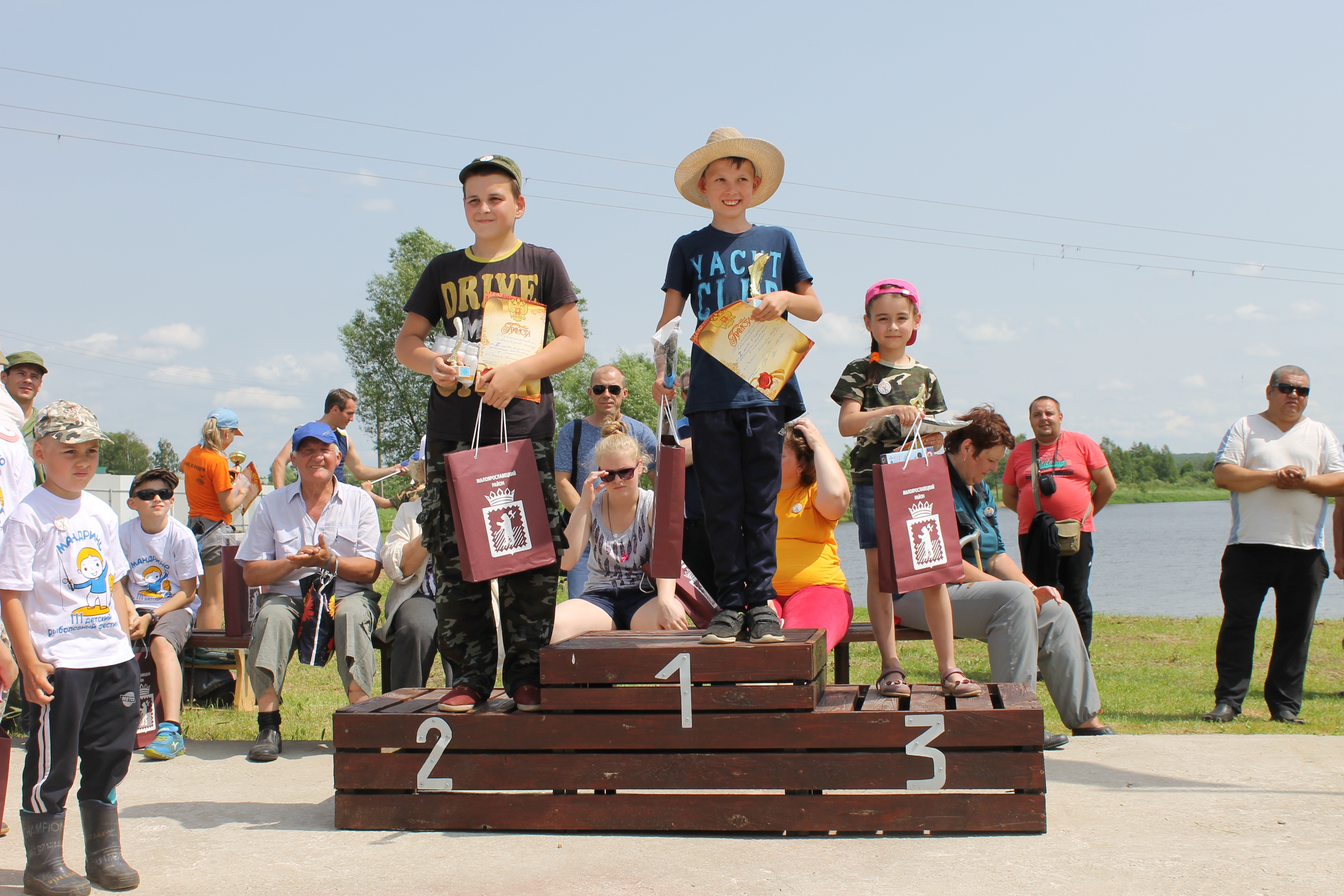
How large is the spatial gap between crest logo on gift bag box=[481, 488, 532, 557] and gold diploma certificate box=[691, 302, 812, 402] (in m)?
0.91

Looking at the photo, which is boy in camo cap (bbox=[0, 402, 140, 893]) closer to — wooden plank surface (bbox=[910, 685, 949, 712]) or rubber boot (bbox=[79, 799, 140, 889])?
rubber boot (bbox=[79, 799, 140, 889])

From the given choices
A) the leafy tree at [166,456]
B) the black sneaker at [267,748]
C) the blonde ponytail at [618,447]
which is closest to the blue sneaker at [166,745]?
the black sneaker at [267,748]

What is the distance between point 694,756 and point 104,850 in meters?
1.87

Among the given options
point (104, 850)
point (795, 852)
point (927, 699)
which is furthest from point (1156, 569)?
point (104, 850)

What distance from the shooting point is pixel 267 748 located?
489cm

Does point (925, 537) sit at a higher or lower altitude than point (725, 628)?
higher

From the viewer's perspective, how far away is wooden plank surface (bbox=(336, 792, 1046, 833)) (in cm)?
344

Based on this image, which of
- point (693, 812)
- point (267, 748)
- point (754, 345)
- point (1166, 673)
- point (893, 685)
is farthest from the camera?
point (1166, 673)

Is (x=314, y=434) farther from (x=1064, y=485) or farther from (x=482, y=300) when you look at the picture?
(x=1064, y=485)

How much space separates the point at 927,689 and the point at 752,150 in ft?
7.41

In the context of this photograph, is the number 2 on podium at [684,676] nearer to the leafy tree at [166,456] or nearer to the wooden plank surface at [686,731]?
the wooden plank surface at [686,731]

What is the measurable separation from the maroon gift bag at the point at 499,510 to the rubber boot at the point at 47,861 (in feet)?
4.65

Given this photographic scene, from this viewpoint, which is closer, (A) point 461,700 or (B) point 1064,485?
(A) point 461,700

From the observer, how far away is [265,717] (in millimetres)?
5023
